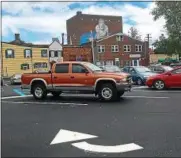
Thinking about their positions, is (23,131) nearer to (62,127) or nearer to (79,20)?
(62,127)

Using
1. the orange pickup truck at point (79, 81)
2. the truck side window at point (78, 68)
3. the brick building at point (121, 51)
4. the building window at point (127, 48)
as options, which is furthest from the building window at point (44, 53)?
the truck side window at point (78, 68)

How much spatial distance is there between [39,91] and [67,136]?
8.16 m

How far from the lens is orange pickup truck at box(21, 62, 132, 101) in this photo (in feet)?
46.1

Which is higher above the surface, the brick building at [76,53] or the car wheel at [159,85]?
the brick building at [76,53]

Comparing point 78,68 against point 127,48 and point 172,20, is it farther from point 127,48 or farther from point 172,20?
point 127,48

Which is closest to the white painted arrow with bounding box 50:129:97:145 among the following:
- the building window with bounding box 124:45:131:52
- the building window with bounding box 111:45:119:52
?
the building window with bounding box 111:45:119:52

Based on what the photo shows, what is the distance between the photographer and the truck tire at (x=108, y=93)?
46.1 ft

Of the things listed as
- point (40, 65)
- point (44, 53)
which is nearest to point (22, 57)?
point (40, 65)

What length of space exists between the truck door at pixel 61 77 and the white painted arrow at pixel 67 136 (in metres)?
6.78

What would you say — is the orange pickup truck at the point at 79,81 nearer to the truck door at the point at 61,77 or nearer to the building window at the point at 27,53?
the truck door at the point at 61,77

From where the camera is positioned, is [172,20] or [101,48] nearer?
[172,20]

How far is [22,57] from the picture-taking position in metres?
61.2

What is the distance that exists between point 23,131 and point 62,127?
974mm

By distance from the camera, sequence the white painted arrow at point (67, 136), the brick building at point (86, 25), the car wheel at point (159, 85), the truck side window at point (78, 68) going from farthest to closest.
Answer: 1. the brick building at point (86, 25)
2. the car wheel at point (159, 85)
3. the truck side window at point (78, 68)
4. the white painted arrow at point (67, 136)
